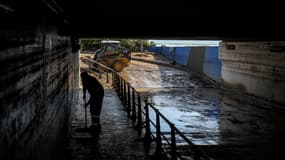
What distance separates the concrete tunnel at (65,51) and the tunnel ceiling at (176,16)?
3 cm

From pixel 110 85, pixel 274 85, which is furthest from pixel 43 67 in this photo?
pixel 110 85

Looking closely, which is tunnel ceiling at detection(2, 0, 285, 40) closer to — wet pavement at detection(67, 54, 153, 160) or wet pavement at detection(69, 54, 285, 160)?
wet pavement at detection(67, 54, 153, 160)

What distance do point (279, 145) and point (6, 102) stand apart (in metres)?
12.8

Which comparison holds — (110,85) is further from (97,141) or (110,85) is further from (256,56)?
(97,141)

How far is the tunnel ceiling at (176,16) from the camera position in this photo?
37.7 ft

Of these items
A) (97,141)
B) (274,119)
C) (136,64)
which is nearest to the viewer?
(97,141)

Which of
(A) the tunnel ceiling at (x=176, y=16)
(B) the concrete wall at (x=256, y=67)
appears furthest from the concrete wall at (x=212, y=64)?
(A) the tunnel ceiling at (x=176, y=16)

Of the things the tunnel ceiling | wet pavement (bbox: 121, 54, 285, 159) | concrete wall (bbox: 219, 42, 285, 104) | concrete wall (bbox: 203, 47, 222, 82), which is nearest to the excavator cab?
wet pavement (bbox: 121, 54, 285, 159)

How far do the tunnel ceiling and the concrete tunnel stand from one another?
0.11 ft

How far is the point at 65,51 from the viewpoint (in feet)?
31.2

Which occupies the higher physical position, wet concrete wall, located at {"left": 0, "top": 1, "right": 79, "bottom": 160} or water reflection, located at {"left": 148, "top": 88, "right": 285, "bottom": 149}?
wet concrete wall, located at {"left": 0, "top": 1, "right": 79, "bottom": 160}

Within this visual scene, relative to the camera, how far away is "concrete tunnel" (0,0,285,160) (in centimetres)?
286

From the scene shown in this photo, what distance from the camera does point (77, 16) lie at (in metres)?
14.0

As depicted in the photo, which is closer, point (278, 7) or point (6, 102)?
point (6, 102)
